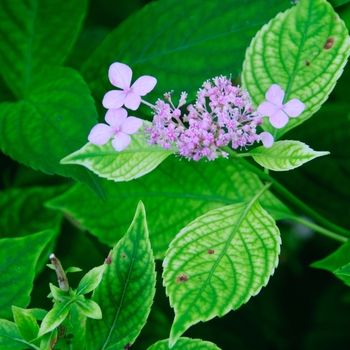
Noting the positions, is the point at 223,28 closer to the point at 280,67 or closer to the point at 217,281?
the point at 280,67

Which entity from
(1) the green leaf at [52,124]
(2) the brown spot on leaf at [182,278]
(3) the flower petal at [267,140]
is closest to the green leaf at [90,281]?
(2) the brown spot on leaf at [182,278]

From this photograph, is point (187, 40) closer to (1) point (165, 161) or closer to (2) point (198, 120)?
(1) point (165, 161)

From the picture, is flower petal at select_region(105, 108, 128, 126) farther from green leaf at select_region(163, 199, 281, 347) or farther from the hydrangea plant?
green leaf at select_region(163, 199, 281, 347)

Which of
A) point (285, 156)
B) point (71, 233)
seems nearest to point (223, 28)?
point (285, 156)

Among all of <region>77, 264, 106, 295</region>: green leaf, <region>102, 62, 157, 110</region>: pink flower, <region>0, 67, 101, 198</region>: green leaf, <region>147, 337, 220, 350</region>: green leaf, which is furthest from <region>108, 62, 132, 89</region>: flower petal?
<region>147, 337, 220, 350</region>: green leaf

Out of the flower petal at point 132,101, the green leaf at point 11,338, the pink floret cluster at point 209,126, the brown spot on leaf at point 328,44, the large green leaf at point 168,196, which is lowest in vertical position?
the large green leaf at point 168,196

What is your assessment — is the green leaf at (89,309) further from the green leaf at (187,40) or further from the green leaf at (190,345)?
the green leaf at (187,40)
